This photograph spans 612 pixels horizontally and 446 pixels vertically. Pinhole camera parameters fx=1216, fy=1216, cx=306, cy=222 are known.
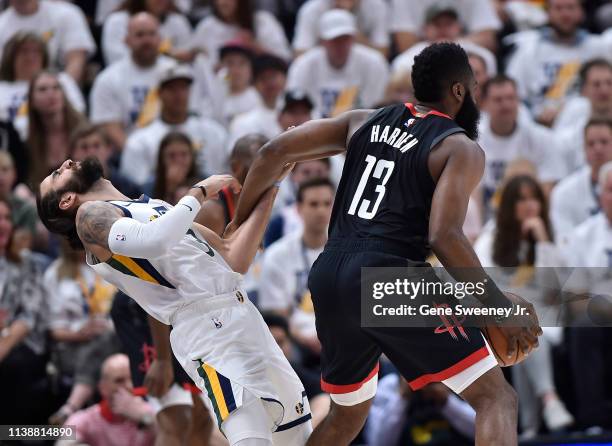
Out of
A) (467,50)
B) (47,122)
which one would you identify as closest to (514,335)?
(47,122)

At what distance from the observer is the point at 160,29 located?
39.5 feet

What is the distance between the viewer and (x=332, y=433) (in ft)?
19.2

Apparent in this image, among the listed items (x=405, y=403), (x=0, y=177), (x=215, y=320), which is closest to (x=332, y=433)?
(x=215, y=320)

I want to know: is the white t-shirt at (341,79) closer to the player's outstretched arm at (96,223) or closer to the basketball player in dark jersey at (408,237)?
the basketball player in dark jersey at (408,237)

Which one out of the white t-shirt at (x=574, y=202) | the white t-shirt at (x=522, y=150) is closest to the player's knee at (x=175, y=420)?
the white t-shirt at (x=574, y=202)

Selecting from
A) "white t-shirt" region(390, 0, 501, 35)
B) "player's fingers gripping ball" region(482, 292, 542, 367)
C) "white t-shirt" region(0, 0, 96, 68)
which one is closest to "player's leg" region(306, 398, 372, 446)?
"player's fingers gripping ball" region(482, 292, 542, 367)

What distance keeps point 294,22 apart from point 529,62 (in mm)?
2848

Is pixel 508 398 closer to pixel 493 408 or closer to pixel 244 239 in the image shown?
pixel 493 408

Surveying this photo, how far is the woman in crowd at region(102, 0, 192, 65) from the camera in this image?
11.8 meters

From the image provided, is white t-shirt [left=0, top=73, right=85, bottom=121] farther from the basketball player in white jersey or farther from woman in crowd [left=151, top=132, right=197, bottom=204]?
the basketball player in white jersey

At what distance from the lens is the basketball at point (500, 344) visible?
214 inches

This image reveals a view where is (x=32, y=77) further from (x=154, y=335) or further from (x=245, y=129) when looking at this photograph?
(x=154, y=335)

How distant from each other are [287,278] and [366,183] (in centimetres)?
367

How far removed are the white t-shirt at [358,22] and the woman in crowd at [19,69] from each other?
2539 mm
